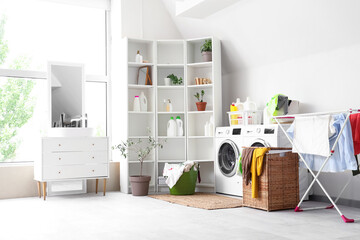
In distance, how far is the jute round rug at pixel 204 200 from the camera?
15.6 feet

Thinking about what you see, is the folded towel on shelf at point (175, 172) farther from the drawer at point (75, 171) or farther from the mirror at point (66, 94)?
the mirror at point (66, 94)

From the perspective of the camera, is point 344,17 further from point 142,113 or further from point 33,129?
point 33,129

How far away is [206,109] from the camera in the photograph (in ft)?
21.1

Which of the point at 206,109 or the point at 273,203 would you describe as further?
the point at 206,109

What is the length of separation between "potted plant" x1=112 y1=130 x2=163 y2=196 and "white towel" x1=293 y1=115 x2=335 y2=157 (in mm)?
2231

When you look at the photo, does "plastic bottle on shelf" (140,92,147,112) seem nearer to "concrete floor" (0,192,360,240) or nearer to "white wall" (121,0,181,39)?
"white wall" (121,0,181,39)

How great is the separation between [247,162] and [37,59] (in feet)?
11.4

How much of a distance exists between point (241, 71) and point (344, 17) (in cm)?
200

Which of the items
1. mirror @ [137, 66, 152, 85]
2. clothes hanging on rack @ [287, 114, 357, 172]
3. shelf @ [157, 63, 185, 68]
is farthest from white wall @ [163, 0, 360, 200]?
mirror @ [137, 66, 152, 85]

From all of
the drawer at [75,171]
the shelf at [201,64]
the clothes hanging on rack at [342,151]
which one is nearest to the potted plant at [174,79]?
the shelf at [201,64]

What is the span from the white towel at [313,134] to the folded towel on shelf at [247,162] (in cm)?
44

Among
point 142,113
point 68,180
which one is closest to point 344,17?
point 142,113

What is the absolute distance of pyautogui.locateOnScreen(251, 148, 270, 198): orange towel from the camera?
435 cm

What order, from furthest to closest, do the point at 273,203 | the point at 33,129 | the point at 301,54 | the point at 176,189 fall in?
1. the point at 33,129
2. the point at 176,189
3. the point at 301,54
4. the point at 273,203
